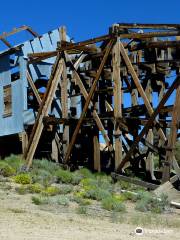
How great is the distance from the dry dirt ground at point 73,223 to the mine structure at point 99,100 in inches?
165

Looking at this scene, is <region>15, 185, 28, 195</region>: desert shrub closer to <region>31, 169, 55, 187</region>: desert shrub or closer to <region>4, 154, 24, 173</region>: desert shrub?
<region>31, 169, 55, 187</region>: desert shrub

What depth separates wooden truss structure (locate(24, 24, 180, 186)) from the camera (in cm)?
1695

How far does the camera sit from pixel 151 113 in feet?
54.2

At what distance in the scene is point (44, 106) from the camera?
809 inches

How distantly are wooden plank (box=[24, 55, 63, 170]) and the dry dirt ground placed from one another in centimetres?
695

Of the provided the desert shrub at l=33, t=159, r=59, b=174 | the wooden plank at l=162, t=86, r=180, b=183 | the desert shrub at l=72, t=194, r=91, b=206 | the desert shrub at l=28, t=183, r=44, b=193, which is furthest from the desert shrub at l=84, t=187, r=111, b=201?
the desert shrub at l=33, t=159, r=59, b=174

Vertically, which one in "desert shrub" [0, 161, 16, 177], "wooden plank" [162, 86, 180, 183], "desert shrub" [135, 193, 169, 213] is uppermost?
"wooden plank" [162, 86, 180, 183]

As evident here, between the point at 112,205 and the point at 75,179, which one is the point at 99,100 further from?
the point at 112,205

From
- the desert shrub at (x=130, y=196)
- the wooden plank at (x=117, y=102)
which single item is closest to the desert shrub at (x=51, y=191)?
the desert shrub at (x=130, y=196)

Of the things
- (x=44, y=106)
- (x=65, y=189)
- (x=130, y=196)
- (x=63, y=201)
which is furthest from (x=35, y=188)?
(x=44, y=106)

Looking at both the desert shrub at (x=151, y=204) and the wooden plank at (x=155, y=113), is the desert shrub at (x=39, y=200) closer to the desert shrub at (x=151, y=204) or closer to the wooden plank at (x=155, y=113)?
the desert shrub at (x=151, y=204)

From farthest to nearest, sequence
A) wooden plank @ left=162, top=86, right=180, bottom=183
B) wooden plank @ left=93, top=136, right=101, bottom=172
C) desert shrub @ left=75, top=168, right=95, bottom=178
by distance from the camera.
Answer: wooden plank @ left=93, top=136, right=101, bottom=172
desert shrub @ left=75, top=168, right=95, bottom=178
wooden plank @ left=162, top=86, right=180, bottom=183

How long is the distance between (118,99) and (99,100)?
16.1ft

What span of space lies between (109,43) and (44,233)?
32.5ft
